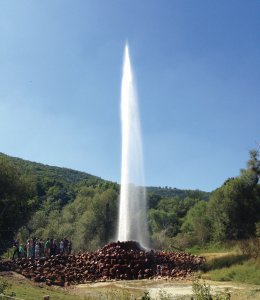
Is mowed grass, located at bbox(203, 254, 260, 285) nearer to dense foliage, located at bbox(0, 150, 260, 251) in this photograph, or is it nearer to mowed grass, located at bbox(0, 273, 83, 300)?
mowed grass, located at bbox(0, 273, 83, 300)

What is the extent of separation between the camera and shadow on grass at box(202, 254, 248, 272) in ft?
69.7

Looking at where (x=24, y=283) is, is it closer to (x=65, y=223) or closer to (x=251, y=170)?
(x=251, y=170)

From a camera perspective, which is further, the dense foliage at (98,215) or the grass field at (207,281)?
the dense foliage at (98,215)

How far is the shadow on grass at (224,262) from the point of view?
21250 mm

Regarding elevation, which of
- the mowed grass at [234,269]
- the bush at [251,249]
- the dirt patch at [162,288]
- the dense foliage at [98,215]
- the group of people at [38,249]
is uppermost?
the dense foliage at [98,215]

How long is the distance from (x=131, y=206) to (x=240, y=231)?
22500mm

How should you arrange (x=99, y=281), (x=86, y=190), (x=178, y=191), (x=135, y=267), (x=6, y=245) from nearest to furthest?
(x=99, y=281), (x=135, y=267), (x=6, y=245), (x=86, y=190), (x=178, y=191)

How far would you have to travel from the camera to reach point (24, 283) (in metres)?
17.0

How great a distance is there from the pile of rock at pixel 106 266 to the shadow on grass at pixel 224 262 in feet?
1.71

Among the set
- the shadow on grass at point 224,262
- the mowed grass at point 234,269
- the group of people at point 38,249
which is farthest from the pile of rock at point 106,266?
the group of people at point 38,249

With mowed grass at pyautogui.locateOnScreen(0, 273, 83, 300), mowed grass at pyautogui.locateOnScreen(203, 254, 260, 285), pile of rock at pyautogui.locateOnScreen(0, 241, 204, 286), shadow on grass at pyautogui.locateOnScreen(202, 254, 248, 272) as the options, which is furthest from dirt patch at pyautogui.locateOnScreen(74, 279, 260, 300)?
shadow on grass at pyautogui.locateOnScreen(202, 254, 248, 272)

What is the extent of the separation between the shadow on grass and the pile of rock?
522 mm

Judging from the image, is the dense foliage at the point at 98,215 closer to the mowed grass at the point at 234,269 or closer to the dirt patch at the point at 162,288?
the mowed grass at the point at 234,269

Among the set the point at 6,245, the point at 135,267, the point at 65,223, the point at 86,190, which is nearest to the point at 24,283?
the point at 135,267
